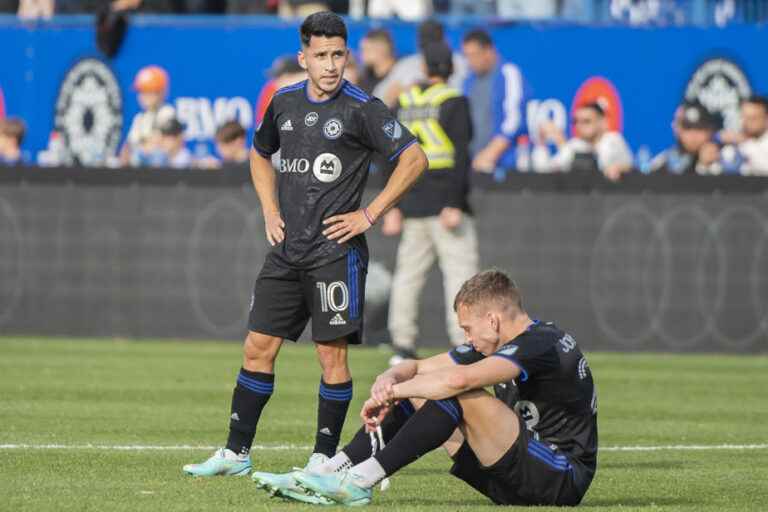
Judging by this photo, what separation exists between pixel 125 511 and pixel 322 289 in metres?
1.85

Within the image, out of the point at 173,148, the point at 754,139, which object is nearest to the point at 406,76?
the point at 173,148

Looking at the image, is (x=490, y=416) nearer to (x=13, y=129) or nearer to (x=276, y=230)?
(x=276, y=230)

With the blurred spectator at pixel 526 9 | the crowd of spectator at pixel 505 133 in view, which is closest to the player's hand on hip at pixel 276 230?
the crowd of spectator at pixel 505 133

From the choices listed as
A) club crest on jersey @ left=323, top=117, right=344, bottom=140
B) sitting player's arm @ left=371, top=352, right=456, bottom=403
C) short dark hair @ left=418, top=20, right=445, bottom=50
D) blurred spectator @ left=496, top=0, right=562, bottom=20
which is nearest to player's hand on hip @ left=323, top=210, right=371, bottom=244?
club crest on jersey @ left=323, top=117, right=344, bottom=140

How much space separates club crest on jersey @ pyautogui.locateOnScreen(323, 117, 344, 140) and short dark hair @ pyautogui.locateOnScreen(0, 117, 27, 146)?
12.2 meters

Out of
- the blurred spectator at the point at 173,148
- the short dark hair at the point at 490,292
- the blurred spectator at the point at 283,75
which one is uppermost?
the blurred spectator at the point at 283,75

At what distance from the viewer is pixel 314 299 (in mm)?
8891

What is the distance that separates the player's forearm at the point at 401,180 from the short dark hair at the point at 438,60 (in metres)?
6.45

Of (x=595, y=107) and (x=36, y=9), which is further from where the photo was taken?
(x=36, y=9)

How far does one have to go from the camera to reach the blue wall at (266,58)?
20.6m

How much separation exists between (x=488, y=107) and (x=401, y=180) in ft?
35.0

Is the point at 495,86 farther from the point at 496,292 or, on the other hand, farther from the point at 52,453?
the point at 496,292

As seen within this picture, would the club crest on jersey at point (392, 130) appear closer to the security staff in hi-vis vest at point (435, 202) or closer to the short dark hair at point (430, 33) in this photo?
the security staff in hi-vis vest at point (435, 202)

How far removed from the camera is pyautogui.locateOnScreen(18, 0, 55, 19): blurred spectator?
2267 cm
